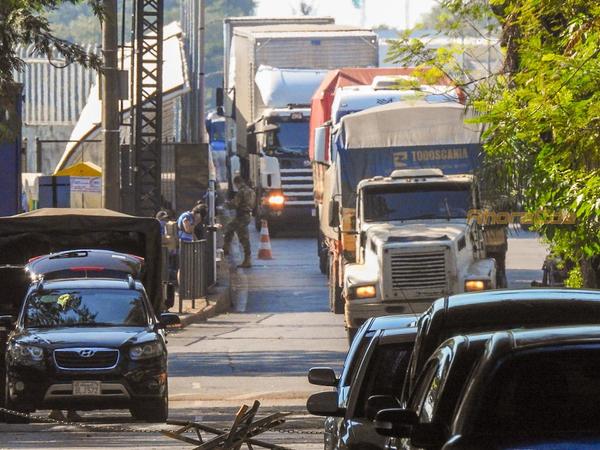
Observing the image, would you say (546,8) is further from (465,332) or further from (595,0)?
(465,332)

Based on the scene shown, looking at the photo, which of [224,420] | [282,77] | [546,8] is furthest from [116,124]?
[282,77]

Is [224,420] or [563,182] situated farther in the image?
→ [224,420]

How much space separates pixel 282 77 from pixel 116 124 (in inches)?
763

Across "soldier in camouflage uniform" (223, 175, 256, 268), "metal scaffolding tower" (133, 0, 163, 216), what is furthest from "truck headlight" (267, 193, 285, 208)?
"metal scaffolding tower" (133, 0, 163, 216)

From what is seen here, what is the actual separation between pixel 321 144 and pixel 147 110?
158 inches

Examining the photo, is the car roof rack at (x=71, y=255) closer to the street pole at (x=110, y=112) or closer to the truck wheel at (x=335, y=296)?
the street pole at (x=110, y=112)

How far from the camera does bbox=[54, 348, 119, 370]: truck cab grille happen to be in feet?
57.1

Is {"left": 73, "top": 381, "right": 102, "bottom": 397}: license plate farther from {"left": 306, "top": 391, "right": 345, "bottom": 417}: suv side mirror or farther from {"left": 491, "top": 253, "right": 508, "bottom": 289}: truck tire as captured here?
{"left": 491, "top": 253, "right": 508, "bottom": 289}: truck tire

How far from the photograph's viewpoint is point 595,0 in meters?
14.7

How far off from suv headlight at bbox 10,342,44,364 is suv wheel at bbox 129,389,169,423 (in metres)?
1.09

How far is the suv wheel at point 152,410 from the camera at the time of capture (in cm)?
1745

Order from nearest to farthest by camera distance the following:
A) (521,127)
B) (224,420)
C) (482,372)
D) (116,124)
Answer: (482,372) < (521,127) < (224,420) < (116,124)

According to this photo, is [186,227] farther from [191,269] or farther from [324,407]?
[324,407]

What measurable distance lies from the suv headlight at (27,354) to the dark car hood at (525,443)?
11.7 m
